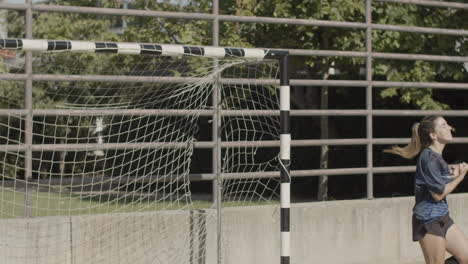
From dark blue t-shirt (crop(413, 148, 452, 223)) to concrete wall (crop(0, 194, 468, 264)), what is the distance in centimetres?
198

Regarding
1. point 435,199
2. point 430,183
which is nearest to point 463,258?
point 435,199

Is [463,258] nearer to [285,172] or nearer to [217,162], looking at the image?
[285,172]

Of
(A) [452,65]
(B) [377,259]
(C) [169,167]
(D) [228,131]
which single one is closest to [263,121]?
(D) [228,131]

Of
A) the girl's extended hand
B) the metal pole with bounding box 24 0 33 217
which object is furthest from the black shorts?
the metal pole with bounding box 24 0 33 217

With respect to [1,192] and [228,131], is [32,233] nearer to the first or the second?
[1,192]

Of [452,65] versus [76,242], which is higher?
[452,65]

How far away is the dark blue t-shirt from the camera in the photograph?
670 cm

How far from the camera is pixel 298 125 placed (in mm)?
18219

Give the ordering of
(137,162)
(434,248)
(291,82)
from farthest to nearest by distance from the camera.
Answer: (291,82) → (137,162) → (434,248)

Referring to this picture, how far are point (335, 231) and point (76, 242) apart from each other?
9.50 feet

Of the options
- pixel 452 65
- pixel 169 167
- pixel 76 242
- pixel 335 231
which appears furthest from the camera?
pixel 452 65

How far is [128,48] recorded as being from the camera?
6.76 meters

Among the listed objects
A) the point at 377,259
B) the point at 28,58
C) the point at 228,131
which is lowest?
the point at 377,259

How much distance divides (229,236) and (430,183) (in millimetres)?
2230
